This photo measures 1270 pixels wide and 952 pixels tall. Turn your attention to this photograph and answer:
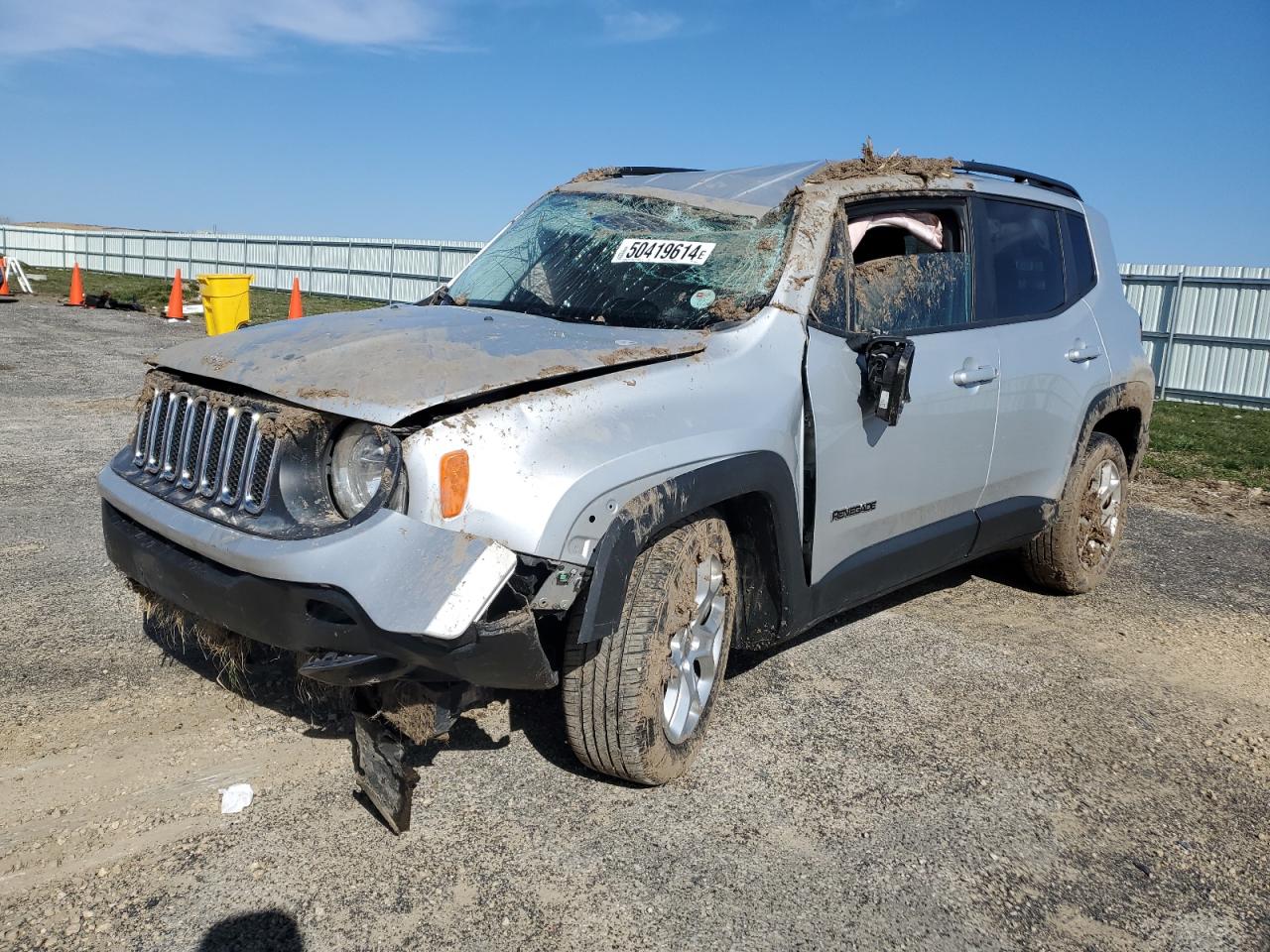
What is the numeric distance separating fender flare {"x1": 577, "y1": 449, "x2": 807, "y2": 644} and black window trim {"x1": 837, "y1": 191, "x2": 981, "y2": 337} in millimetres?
794

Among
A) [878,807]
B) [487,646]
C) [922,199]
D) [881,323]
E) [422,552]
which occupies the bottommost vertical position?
[878,807]

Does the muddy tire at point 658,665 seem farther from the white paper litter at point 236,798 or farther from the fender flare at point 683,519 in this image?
the white paper litter at point 236,798

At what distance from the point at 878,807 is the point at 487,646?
1.50 meters

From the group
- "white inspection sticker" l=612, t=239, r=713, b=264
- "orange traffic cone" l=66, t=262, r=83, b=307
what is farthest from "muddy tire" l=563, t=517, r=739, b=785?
"orange traffic cone" l=66, t=262, r=83, b=307

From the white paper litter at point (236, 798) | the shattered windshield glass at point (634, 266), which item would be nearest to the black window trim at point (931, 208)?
the shattered windshield glass at point (634, 266)

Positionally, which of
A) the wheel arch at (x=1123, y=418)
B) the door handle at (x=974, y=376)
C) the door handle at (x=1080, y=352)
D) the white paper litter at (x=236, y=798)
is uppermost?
the door handle at (x=1080, y=352)

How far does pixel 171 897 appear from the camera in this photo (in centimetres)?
271

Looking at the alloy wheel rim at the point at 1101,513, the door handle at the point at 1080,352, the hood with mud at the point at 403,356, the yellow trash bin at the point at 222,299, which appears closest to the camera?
the hood with mud at the point at 403,356

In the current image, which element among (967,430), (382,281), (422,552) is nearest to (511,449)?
(422,552)

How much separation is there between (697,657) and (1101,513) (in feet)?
10.6

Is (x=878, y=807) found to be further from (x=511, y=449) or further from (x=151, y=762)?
(x=151, y=762)

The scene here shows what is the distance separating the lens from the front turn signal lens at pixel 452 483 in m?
2.74

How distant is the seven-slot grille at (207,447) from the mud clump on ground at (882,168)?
2.32 metres

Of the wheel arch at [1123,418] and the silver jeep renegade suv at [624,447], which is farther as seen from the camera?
the wheel arch at [1123,418]
